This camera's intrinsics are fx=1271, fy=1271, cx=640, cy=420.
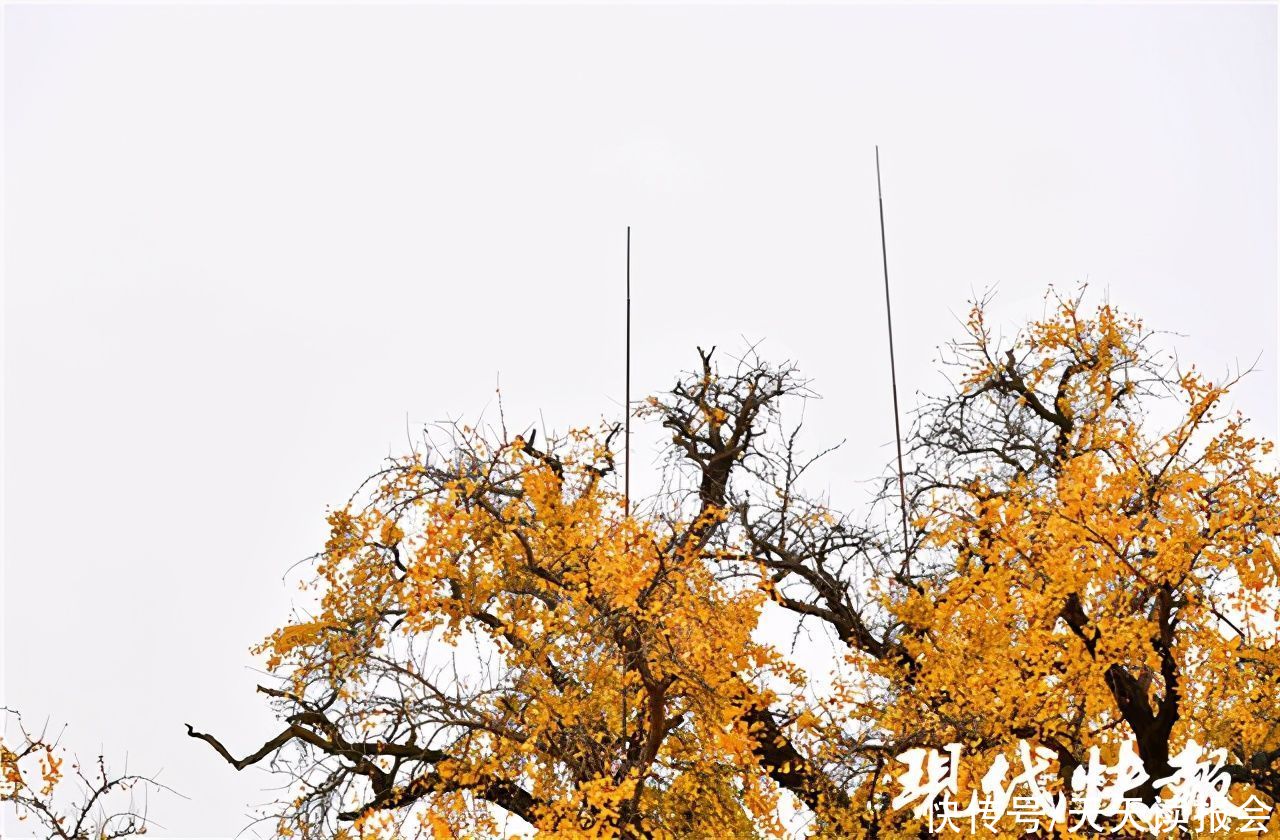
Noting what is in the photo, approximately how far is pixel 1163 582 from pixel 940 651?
5.70 feet

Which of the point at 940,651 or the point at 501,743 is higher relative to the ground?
the point at 940,651

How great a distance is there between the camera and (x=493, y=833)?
884 cm

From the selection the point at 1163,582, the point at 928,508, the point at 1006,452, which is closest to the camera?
the point at 1163,582

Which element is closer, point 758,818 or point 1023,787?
point 1023,787

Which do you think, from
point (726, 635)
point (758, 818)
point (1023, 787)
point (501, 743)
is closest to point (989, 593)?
point (1023, 787)

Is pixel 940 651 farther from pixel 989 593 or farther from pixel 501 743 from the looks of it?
pixel 501 743

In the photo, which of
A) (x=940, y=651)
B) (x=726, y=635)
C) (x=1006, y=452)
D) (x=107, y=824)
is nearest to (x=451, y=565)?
(x=726, y=635)

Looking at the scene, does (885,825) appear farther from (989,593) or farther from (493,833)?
(493,833)

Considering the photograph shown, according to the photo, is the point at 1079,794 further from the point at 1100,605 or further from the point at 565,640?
the point at 565,640

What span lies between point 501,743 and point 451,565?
127 cm

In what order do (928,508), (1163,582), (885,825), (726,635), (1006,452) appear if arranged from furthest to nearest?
(1006,452) < (928,508) < (885,825) < (726,635) < (1163,582)

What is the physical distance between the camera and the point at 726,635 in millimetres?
8562

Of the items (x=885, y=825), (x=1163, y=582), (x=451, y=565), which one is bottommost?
(x=885, y=825)

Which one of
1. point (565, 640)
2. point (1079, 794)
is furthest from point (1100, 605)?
point (565, 640)
